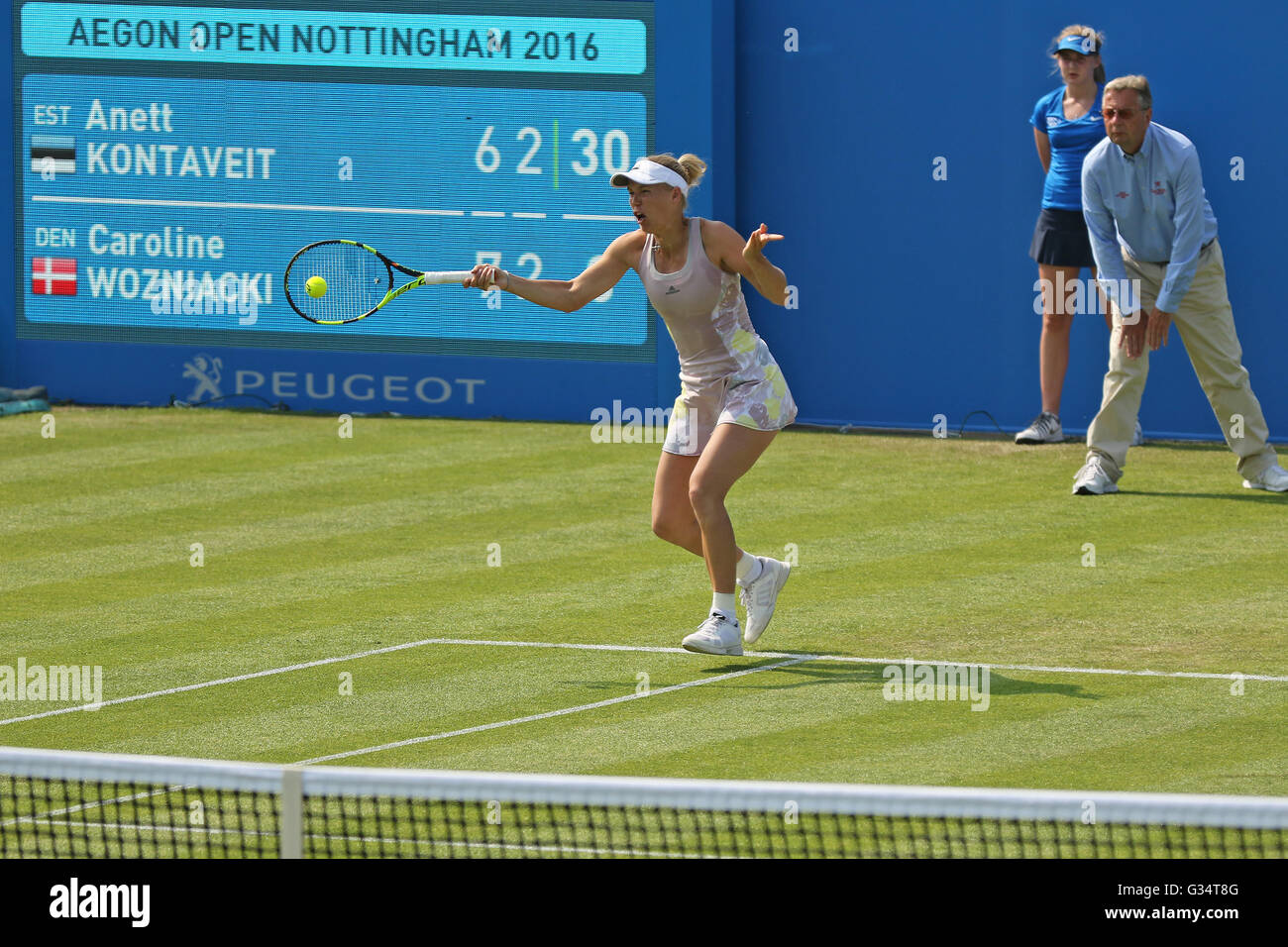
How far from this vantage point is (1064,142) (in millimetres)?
13672

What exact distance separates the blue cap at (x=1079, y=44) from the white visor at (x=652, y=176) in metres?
5.50

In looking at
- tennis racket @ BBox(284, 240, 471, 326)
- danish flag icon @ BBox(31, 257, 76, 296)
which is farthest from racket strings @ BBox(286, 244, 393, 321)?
danish flag icon @ BBox(31, 257, 76, 296)

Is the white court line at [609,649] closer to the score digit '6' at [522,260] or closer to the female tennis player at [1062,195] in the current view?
the female tennis player at [1062,195]

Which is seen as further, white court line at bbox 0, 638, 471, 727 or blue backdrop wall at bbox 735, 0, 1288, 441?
blue backdrop wall at bbox 735, 0, 1288, 441

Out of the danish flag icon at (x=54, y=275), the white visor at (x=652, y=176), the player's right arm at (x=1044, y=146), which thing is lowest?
the danish flag icon at (x=54, y=275)

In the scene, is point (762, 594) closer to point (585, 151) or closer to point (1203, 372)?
point (1203, 372)

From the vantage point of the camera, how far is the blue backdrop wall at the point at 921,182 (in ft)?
45.9

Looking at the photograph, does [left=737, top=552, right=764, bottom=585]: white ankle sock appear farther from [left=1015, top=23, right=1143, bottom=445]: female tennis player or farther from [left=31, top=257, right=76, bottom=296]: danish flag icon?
[left=31, top=257, right=76, bottom=296]: danish flag icon

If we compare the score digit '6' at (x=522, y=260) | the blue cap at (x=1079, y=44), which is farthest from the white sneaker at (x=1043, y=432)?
the score digit '6' at (x=522, y=260)

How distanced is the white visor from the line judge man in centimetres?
409

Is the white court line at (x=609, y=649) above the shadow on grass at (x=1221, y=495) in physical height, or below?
below

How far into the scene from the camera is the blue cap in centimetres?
1337
